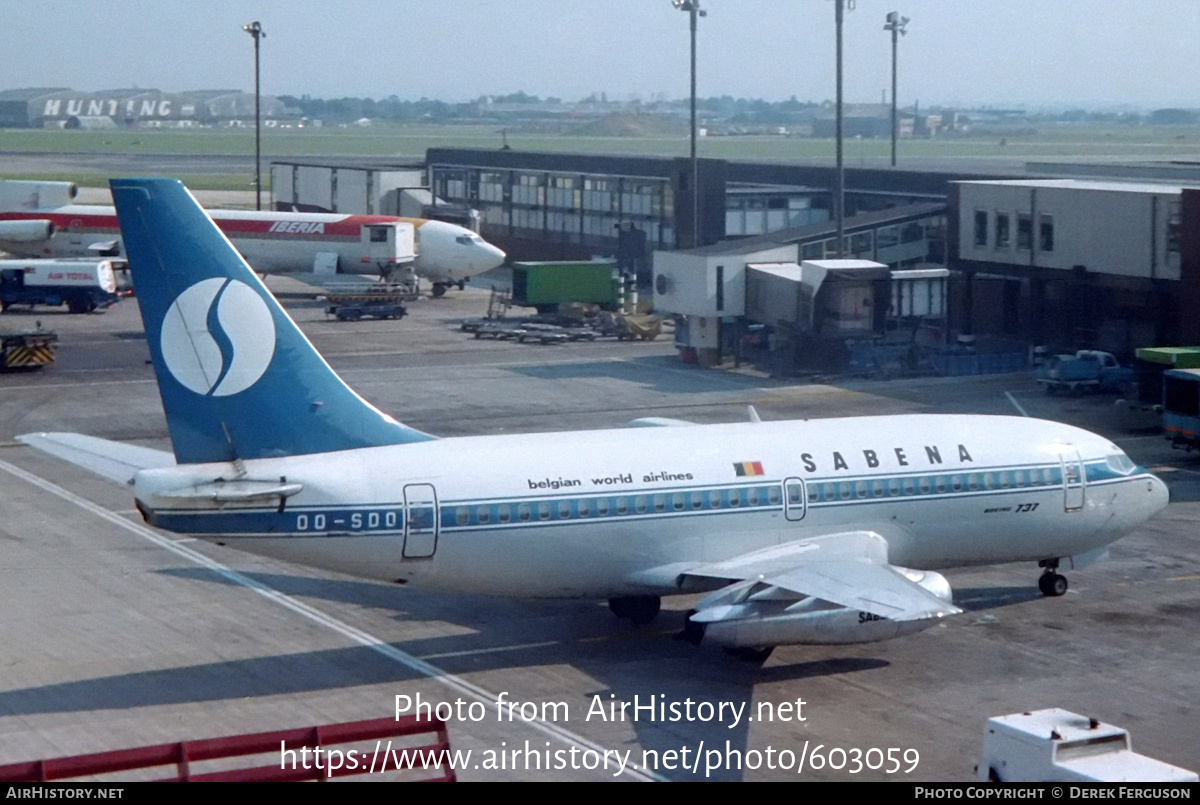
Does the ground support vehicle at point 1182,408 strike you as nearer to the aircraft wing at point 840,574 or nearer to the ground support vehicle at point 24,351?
the aircraft wing at point 840,574

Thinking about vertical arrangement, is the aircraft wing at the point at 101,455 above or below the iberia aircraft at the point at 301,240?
below

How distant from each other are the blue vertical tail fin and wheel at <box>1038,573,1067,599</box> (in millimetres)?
15316

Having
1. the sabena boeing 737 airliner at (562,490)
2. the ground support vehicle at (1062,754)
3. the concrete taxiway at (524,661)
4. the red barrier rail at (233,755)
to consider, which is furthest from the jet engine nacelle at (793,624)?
the red barrier rail at (233,755)

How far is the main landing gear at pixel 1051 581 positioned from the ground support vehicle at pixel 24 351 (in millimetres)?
45759

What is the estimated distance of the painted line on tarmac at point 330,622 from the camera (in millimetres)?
22938

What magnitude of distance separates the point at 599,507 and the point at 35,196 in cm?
7709

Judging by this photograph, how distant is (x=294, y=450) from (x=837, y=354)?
132 feet

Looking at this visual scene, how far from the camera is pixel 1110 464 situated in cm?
3131

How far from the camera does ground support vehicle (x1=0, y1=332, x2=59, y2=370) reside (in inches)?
2500

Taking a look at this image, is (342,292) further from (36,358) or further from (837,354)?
(837,354)

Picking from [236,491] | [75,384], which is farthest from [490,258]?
[236,491]

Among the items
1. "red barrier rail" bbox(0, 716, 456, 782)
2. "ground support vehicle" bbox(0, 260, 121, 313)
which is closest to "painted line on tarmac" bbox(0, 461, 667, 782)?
"red barrier rail" bbox(0, 716, 456, 782)

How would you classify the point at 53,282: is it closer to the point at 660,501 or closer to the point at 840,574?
the point at 660,501

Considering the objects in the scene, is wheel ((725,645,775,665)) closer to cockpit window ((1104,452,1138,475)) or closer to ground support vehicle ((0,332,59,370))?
cockpit window ((1104,452,1138,475))
